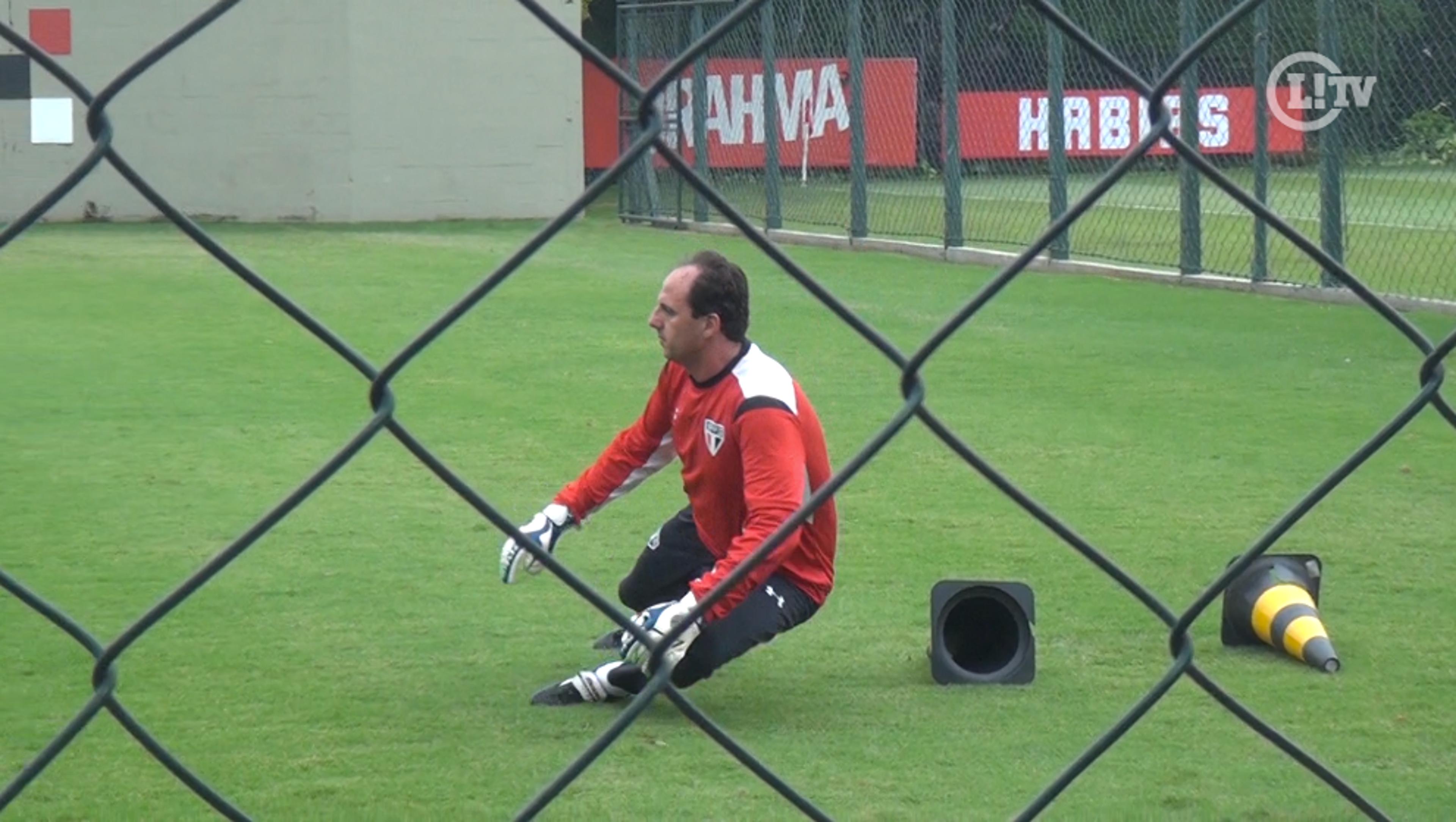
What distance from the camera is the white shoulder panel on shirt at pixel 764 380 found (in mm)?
4301

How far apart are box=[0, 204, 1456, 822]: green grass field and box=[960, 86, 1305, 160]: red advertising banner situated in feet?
8.06

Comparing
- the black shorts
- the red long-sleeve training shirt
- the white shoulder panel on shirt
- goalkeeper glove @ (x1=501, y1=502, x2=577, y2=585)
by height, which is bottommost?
the black shorts

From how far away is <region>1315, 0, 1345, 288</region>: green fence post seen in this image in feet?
39.5

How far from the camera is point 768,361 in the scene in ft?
14.5

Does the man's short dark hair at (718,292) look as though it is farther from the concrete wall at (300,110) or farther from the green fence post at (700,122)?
the concrete wall at (300,110)

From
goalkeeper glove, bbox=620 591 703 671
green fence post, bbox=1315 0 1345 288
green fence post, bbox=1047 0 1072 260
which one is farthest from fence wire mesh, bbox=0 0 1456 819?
green fence post, bbox=1047 0 1072 260

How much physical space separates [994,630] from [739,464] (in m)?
0.97

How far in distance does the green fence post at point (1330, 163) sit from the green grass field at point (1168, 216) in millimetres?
95

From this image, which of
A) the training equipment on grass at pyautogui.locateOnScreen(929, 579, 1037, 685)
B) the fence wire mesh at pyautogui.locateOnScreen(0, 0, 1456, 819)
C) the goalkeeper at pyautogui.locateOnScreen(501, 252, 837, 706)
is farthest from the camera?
the training equipment on grass at pyautogui.locateOnScreen(929, 579, 1037, 685)

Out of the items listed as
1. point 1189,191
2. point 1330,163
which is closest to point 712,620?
point 1330,163

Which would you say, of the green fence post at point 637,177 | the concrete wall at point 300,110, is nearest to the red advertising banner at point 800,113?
the green fence post at point 637,177

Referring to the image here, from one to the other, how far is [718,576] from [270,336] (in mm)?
7414

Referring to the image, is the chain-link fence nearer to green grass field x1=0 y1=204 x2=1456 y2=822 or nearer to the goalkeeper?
green grass field x1=0 y1=204 x2=1456 y2=822

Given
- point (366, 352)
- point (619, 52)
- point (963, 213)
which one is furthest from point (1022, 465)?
point (619, 52)
